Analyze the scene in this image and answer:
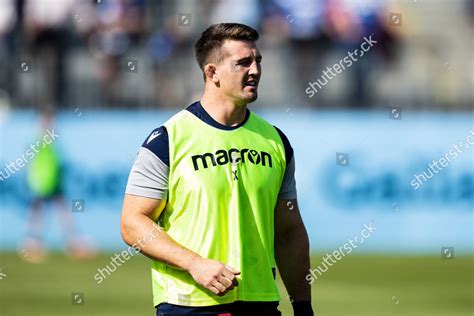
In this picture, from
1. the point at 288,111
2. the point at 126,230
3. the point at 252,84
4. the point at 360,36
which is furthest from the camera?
the point at 360,36

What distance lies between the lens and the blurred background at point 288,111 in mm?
21094

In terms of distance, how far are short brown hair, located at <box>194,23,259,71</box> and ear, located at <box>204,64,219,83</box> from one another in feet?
0.14

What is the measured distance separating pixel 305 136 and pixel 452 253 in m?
3.30

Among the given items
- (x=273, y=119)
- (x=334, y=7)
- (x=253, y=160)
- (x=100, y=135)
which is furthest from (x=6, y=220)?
(x=253, y=160)

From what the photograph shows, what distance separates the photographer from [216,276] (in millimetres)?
5777

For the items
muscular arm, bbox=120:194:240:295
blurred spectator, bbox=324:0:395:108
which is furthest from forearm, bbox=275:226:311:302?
blurred spectator, bbox=324:0:395:108

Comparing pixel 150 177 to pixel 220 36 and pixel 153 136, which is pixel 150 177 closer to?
pixel 153 136

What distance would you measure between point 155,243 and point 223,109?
2.72 ft

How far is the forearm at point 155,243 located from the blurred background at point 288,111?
1412 cm

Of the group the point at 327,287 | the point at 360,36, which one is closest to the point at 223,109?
the point at 327,287

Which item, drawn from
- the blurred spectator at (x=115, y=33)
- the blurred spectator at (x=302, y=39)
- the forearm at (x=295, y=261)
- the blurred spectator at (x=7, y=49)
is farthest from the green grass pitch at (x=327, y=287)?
the forearm at (x=295, y=261)

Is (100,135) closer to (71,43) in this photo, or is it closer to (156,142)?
(71,43)

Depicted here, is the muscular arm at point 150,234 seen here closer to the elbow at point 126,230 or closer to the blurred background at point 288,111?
the elbow at point 126,230

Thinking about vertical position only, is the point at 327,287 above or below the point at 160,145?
above
